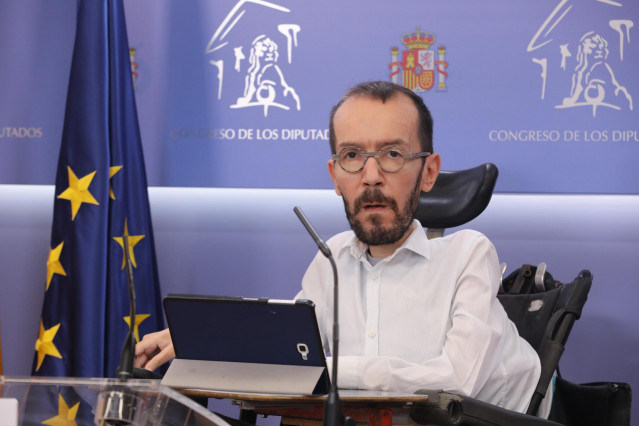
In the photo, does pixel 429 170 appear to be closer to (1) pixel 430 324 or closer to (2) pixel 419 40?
(1) pixel 430 324

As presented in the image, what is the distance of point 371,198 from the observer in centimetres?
234

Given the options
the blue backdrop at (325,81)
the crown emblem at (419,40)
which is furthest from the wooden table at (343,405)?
the crown emblem at (419,40)

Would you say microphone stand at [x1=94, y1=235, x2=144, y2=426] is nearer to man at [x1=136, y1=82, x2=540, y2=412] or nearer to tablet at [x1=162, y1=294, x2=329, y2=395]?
tablet at [x1=162, y1=294, x2=329, y2=395]

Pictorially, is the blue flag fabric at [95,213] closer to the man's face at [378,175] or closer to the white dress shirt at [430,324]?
the white dress shirt at [430,324]

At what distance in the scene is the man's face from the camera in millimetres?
2336

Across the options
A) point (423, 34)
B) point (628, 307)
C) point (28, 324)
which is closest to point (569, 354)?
point (628, 307)

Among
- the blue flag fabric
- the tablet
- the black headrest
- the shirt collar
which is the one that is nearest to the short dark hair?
the shirt collar

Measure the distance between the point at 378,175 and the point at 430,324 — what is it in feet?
1.44

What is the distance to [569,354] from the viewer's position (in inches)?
158

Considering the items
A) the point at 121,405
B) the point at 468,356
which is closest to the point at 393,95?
the point at 468,356

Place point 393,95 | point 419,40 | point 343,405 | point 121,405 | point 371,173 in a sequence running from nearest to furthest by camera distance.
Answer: point 121,405, point 343,405, point 371,173, point 393,95, point 419,40

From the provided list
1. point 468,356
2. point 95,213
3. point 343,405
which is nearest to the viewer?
point 343,405

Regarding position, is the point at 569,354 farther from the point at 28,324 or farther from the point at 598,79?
the point at 28,324

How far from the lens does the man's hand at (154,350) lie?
2.22 meters
